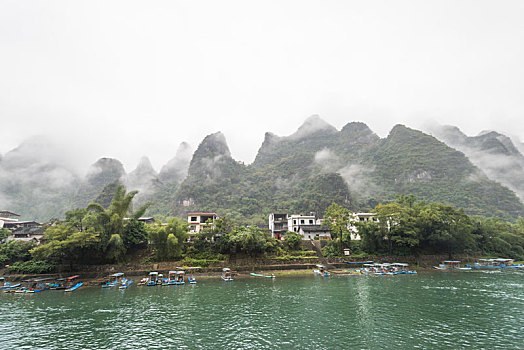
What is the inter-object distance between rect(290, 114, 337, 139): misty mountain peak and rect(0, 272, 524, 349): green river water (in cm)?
16139

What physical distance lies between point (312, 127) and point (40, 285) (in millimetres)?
177496

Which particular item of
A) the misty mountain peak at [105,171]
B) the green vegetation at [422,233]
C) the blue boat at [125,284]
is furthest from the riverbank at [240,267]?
the misty mountain peak at [105,171]

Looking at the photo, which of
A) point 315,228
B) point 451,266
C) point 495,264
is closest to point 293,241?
point 315,228

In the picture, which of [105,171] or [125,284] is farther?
[105,171]

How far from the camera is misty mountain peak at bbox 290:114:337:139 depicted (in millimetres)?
183050

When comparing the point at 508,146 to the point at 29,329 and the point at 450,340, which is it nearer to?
the point at 450,340

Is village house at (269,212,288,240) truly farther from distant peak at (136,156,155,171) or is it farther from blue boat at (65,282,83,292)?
distant peak at (136,156,155,171)

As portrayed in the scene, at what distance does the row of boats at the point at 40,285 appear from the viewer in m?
28.5

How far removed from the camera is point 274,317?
57.5ft

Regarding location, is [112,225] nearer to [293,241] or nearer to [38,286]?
[38,286]

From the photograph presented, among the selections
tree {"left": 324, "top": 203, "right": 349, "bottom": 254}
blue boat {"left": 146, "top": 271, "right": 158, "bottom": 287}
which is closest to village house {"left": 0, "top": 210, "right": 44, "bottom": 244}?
blue boat {"left": 146, "top": 271, "right": 158, "bottom": 287}

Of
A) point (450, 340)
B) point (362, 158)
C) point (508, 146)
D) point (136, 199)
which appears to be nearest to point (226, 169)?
point (136, 199)

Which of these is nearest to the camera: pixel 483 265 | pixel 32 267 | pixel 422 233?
pixel 32 267

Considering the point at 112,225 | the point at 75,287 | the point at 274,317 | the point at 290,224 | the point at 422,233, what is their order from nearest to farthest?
the point at 274,317 < the point at 75,287 < the point at 112,225 < the point at 422,233 < the point at 290,224
